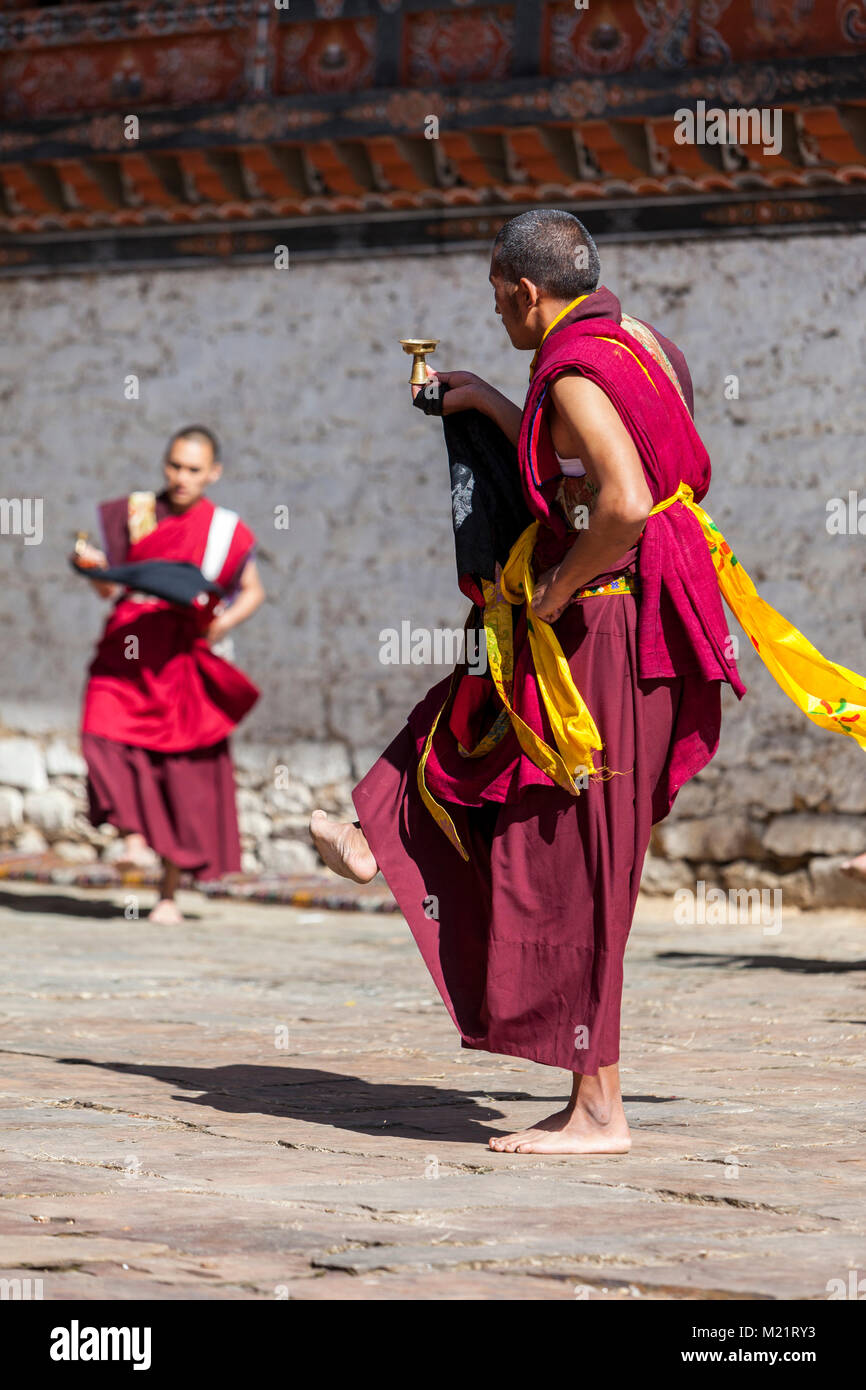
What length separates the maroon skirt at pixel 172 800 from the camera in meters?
7.34

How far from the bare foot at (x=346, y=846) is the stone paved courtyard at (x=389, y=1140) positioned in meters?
0.47

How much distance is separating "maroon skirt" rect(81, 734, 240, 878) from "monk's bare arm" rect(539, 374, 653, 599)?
4393mm

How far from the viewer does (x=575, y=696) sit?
3.30m

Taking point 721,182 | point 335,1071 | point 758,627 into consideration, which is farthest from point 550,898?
point 721,182

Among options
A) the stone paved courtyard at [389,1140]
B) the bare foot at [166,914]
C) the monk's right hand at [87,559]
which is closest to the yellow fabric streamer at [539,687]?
the stone paved courtyard at [389,1140]

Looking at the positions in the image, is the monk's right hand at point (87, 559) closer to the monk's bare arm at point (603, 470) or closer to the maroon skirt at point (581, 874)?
the maroon skirt at point (581, 874)

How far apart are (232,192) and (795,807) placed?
376 cm

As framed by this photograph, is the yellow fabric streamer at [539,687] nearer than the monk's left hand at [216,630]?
Yes

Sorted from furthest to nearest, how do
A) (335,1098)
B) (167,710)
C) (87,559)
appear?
(167,710) < (87,559) < (335,1098)

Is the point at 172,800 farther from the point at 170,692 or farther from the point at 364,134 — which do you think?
the point at 364,134

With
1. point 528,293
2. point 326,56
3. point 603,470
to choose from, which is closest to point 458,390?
point 528,293

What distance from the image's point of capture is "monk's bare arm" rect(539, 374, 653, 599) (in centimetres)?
313

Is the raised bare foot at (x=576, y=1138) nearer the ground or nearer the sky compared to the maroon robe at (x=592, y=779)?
nearer the ground

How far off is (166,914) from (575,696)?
172 inches
